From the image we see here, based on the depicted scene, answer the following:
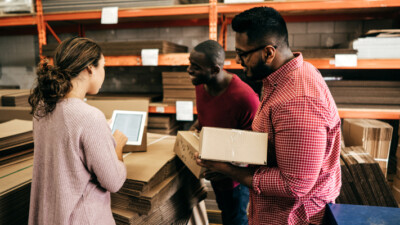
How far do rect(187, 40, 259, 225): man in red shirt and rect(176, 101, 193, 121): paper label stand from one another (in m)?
0.78

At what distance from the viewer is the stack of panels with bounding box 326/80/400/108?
2.45 m

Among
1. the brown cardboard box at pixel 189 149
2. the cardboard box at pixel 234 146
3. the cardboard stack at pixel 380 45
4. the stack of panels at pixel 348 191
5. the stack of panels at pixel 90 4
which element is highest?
the stack of panels at pixel 90 4

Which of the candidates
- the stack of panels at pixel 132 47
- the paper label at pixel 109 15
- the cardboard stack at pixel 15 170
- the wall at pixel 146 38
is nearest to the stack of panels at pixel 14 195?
the cardboard stack at pixel 15 170

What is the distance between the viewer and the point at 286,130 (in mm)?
848

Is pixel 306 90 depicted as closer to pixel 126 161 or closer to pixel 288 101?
pixel 288 101

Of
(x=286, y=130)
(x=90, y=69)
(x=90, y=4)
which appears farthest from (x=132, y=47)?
(x=286, y=130)

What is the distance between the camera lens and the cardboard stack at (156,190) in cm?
125

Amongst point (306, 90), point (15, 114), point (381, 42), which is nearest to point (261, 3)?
point (381, 42)

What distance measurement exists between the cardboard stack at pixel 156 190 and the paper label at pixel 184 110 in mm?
733

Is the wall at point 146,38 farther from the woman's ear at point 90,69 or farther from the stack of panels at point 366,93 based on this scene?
the woman's ear at point 90,69

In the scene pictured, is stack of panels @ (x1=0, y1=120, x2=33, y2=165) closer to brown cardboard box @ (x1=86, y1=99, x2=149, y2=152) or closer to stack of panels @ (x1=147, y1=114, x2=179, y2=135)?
brown cardboard box @ (x1=86, y1=99, x2=149, y2=152)

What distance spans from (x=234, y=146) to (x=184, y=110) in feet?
5.39

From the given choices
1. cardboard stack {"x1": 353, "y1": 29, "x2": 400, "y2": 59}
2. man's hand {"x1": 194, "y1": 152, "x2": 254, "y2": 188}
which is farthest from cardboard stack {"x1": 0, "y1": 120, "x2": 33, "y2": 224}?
cardboard stack {"x1": 353, "y1": 29, "x2": 400, "y2": 59}

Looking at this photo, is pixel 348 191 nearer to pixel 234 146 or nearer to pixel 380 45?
pixel 234 146
